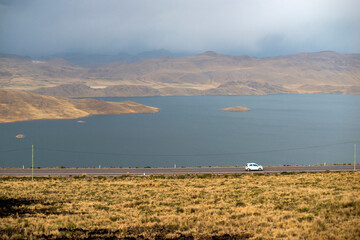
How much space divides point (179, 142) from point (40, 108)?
103 meters

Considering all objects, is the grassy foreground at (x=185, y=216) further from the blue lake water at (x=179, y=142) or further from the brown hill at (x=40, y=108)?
the brown hill at (x=40, y=108)

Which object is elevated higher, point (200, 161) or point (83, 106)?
point (83, 106)

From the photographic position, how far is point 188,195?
922 inches

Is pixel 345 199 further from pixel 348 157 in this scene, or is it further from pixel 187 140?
pixel 187 140

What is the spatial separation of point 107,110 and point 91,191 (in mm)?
172271

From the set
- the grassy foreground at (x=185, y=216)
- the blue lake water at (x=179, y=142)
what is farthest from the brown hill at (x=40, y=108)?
the grassy foreground at (x=185, y=216)

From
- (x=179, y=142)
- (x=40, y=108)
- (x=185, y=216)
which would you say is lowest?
(x=179, y=142)

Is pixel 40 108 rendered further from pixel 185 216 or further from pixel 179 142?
pixel 185 216

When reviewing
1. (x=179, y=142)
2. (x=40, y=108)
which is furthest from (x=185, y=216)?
(x=40, y=108)

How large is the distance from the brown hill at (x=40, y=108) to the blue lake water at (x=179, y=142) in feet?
38.5

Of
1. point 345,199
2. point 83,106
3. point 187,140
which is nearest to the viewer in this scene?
point 345,199

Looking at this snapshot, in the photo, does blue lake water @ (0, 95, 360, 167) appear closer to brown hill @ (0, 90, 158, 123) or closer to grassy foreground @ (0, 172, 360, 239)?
brown hill @ (0, 90, 158, 123)

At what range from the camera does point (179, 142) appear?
101m

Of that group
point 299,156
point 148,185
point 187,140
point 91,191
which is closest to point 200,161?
point 299,156
